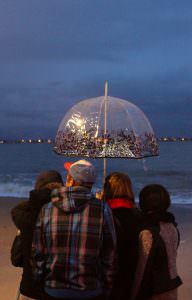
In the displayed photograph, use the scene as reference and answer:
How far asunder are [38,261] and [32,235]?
161 millimetres

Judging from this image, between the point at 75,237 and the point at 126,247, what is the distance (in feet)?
1.55

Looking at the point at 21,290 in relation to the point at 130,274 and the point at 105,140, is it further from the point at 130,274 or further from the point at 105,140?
the point at 105,140

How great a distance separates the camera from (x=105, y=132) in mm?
4535

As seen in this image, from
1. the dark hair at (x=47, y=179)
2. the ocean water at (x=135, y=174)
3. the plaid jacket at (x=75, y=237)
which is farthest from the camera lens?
the ocean water at (x=135, y=174)

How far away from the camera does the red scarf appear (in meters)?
3.17

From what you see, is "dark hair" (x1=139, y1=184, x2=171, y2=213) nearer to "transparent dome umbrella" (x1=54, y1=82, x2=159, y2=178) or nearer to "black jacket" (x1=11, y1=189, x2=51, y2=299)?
"black jacket" (x1=11, y1=189, x2=51, y2=299)

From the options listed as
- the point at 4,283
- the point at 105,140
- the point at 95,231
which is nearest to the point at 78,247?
the point at 95,231

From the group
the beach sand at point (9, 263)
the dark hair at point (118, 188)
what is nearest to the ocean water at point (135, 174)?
the beach sand at point (9, 263)

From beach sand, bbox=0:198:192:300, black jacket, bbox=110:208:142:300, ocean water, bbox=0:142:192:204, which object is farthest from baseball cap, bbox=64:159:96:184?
A: ocean water, bbox=0:142:192:204

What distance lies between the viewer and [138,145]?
4578 mm

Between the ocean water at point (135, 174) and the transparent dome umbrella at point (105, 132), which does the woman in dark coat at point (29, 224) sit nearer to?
the transparent dome umbrella at point (105, 132)

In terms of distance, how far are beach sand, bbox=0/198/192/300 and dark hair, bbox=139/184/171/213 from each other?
2.35m

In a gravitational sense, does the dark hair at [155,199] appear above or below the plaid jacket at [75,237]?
above

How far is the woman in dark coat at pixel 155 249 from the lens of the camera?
3133 mm
